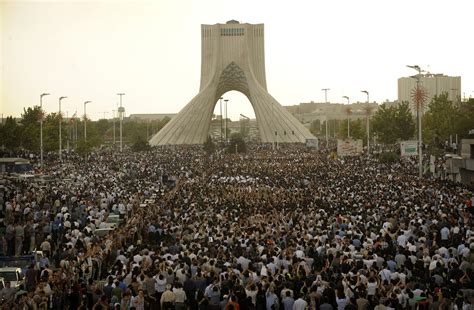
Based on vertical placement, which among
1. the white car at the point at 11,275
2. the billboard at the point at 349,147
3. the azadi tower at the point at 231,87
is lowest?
the white car at the point at 11,275

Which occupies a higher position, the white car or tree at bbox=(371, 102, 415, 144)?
tree at bbox=(371, 102, 415, 144)

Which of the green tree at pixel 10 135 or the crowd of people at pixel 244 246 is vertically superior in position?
the green tree at pixel 10 135

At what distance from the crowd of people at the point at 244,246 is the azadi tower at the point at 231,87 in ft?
198

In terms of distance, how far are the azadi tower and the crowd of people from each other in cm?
6040

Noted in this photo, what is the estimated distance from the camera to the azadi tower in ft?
306

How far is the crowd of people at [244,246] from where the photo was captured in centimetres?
1162

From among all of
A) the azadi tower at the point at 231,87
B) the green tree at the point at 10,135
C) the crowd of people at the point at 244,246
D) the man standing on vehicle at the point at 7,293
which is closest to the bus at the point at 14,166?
the crowd of people at the point at 244,246

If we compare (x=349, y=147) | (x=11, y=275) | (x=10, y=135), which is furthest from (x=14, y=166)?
(x=11, y=275)

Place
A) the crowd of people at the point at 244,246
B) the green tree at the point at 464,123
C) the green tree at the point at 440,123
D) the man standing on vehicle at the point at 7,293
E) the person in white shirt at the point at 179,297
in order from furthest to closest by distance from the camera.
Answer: the green tree at the point at 440,123, the green tree at the point at 464,123, the man standing on vehicle at the point at 7,293, the person in white shirt at the point at 179,297, the crowd of people at the point at 244,246

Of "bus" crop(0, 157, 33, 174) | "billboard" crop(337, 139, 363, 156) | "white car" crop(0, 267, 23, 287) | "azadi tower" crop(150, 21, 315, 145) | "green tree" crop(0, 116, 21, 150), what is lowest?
"white car" crop(0, 267, 23, 287)

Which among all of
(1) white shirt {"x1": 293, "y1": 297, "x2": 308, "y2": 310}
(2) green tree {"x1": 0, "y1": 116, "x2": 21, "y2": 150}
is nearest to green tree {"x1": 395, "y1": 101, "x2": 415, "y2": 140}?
(2) green tree {"x1": 0, "y1": 116, "x2": 21, "y2": 150}

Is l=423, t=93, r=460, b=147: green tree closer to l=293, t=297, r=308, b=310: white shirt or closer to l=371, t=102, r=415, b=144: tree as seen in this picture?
l=371, t=102, r=415, b=144: tree

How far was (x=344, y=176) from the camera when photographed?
36.6 metres

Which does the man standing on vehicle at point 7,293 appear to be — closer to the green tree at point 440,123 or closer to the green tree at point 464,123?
the green tree at point 464,123
